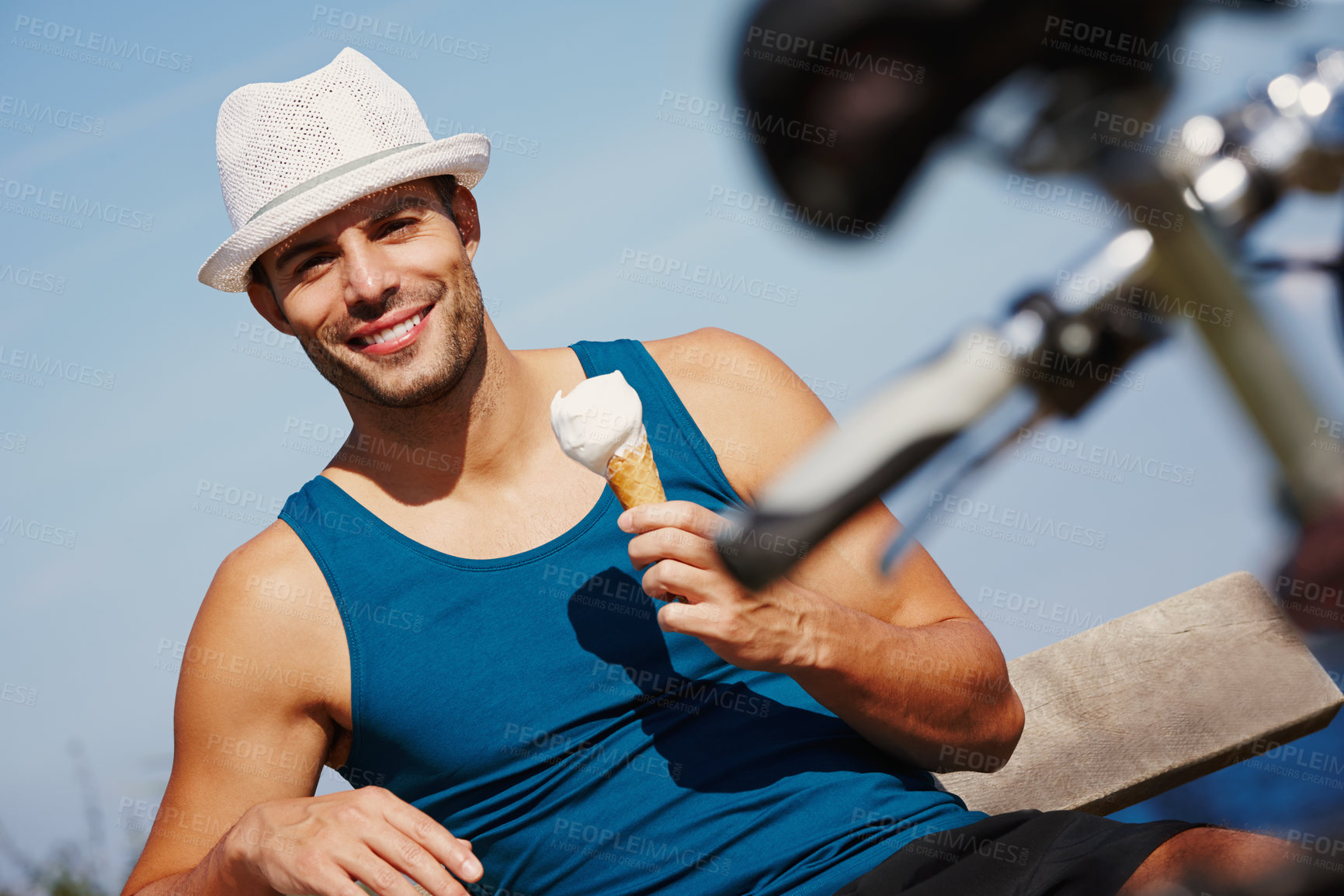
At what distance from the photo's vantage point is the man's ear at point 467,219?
2.64 m

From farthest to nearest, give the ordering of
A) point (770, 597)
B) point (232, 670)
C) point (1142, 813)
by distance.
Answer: point (1142, 813), point (232, 670), point (770, 597)

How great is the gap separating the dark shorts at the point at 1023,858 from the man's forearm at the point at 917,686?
0.81 ft

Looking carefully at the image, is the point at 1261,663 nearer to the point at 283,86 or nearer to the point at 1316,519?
the point at 1316,519

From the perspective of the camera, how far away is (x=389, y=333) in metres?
2.35

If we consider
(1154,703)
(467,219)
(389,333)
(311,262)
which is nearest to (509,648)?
(389,333)

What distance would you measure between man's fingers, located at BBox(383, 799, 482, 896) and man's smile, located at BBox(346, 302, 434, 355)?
40.6 inches

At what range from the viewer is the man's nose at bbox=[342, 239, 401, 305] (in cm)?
230

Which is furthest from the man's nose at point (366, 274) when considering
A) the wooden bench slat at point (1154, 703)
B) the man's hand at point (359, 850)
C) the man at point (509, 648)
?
the wooden bench slat at point (1154, 703)

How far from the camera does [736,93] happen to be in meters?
0.48

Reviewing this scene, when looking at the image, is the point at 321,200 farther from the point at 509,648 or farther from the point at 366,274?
the point at 509,648

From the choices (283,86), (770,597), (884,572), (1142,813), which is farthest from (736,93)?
(1142,813)

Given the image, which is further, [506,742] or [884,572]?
[506,742]

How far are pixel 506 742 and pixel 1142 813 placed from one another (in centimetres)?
287

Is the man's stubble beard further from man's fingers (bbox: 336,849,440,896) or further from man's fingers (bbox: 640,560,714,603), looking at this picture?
man's fingers (bbox: 336,849,440,896)
